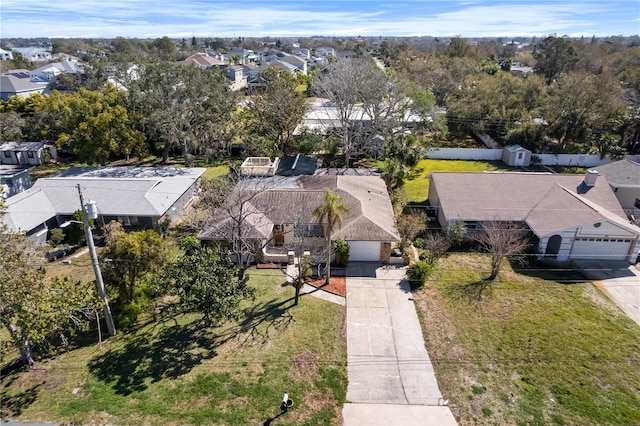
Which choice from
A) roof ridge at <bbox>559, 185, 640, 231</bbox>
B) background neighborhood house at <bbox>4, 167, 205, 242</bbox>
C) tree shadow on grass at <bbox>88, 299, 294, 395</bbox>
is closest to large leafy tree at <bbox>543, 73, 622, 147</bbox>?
roof ridge at <bbox>559, 185, 640, 231</bbox>

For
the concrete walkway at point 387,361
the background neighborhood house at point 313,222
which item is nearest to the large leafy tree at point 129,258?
the background neighborhood house at point 313,222

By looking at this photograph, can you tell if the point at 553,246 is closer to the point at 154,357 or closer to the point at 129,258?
the point at 154,357

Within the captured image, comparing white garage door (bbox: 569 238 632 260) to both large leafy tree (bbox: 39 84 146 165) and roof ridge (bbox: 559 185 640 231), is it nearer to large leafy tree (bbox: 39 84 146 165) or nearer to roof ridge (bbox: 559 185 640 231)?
roof ridge (bbox: 559 185 640 231)

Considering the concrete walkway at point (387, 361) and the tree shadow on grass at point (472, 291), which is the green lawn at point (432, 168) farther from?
the concrete walkway at point (387, 361)

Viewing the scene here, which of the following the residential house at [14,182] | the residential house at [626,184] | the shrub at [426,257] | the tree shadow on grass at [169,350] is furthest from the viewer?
the residential house at [626,184]

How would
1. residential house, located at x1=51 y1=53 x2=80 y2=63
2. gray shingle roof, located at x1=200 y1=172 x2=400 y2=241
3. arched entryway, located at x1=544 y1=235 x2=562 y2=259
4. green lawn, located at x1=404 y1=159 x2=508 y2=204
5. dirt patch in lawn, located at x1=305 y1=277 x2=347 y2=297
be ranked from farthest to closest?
residential house, located at x1=51 y1=53 x2=80 y2=63 < green lawn, located at x1=404 y1=159 x2=508 y2=204 < arched entryway, located at x1=544 y1=235 x2=562 y2=259 < gray shingle roof, located at x1=200 y1=172 x2=400 y2=241 < dirt patch in lawn, located at x1=305 y1=277 x2=347 y2=297

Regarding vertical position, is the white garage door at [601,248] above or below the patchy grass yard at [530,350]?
above
